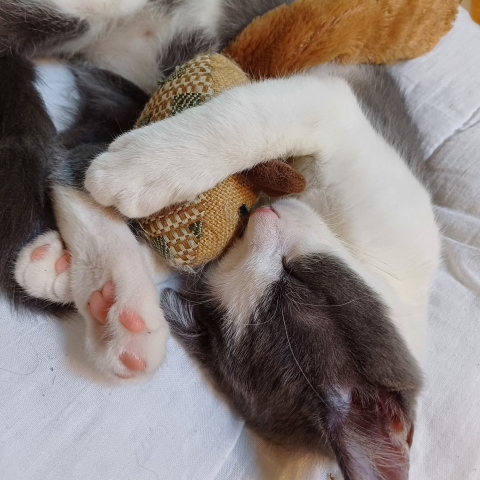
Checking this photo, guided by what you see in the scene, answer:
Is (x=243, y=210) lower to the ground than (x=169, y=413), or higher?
higher

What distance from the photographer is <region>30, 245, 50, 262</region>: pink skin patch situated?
2.63 feet

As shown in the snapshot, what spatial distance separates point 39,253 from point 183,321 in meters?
0.34

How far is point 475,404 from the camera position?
96cm

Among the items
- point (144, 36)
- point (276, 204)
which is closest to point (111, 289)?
point (276, 204)

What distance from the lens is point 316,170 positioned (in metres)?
0.97

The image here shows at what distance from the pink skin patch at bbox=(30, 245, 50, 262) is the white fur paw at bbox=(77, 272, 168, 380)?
5.2 inches

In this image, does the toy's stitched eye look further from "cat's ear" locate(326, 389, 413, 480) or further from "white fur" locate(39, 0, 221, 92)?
"white fur" locate(39, 0, 221, 92)

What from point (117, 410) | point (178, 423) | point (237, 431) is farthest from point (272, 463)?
point (117, 410)

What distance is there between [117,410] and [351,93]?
876 millimetres

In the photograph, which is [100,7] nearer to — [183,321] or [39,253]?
[39,253]

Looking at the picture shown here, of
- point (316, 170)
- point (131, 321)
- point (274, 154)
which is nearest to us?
point (131, 321)

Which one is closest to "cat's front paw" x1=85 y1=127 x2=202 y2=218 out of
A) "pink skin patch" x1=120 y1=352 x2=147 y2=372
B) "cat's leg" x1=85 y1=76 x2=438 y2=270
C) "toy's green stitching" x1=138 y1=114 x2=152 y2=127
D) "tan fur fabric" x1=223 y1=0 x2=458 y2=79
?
"cat's leg" x1=85 y1=76 x2=438 y2=270

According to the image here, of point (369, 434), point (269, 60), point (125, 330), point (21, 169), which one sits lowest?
point (369, 434)

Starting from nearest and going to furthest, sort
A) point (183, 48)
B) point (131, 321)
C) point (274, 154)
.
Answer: point (131, 321)
point (274, 154)
point (183, 48)
